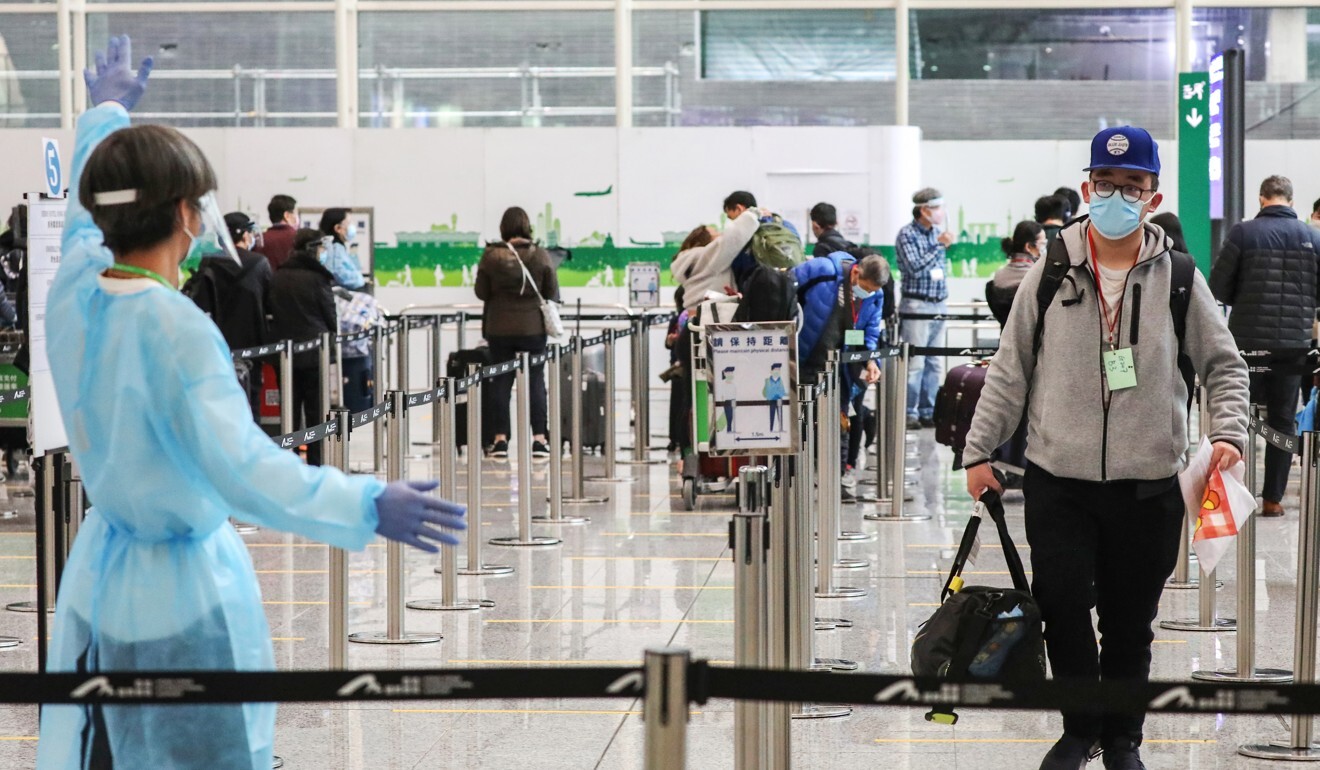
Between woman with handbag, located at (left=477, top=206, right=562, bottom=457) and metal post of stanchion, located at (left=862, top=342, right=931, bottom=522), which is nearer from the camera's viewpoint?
metal post of stanchion, located at (left=862, top=342, right=931, bottom=522)

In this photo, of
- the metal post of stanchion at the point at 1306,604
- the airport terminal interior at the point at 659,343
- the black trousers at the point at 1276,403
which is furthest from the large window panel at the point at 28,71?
the metal post of stanchion at the point at 1306,604

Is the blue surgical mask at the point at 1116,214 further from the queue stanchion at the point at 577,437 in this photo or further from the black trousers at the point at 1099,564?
the queue stanchion at the point at 577,437

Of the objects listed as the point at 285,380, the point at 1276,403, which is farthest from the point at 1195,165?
the point at 285,380

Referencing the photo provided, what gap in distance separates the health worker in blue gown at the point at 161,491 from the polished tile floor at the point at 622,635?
243cm

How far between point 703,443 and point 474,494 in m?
1.88

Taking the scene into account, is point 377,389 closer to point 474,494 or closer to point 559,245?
point 559,245

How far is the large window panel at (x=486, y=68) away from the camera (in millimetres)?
19531

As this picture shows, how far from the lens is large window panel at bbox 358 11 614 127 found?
19.5 m

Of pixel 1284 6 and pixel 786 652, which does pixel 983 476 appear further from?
pixel 1284 6

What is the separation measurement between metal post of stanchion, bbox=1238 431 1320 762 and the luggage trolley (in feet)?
12.0

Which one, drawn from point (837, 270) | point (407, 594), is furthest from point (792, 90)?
point (407, 594)

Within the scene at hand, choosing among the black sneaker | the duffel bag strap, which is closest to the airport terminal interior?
the duffel bag strap

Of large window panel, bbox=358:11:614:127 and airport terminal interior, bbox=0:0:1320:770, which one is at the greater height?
large window panel, bbox=358:11:614:127

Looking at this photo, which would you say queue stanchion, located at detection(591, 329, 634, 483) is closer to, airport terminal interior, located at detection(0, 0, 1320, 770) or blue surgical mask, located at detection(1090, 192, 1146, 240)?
airport terminal interior, located at detection(0, 0, 1320, 770)
